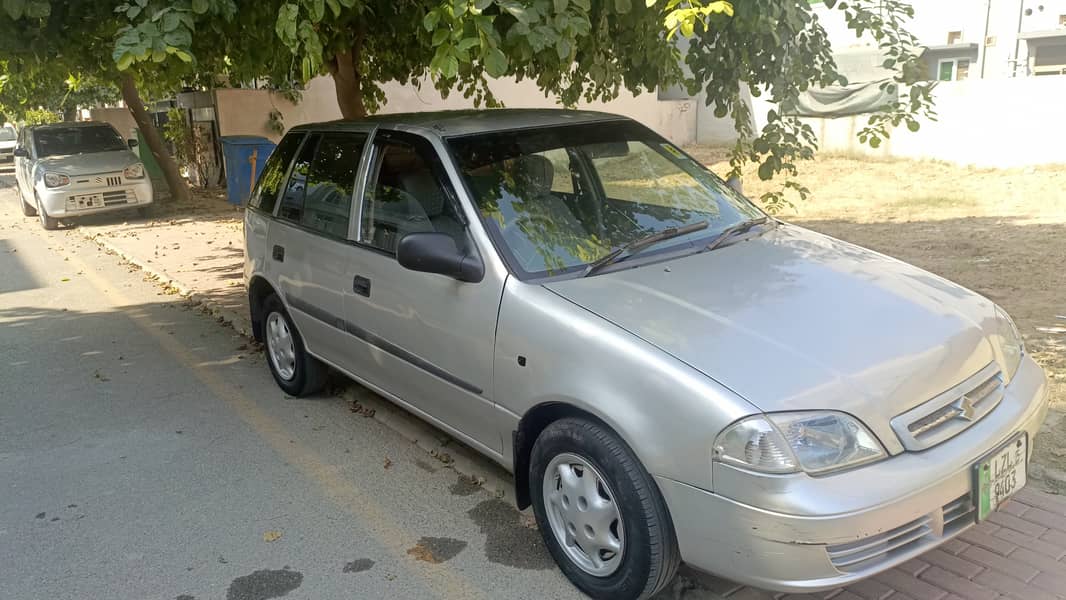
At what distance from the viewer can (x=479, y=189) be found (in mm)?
3840

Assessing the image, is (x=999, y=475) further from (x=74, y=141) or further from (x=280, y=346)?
(x=74, y=141)

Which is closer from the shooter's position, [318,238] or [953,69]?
[318,238]

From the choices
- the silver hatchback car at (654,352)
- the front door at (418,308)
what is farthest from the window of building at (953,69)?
the front door at (418,308)

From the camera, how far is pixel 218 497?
4.23m

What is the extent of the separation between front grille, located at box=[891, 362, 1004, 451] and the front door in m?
1.60

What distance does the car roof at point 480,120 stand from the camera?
4168mm

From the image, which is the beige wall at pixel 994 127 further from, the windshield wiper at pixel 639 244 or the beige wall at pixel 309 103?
the windshield wiper at pixel 639 244

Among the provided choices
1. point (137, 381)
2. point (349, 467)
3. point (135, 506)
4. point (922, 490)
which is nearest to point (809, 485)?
point (922, 490)

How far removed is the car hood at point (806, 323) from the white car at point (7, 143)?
34.8m

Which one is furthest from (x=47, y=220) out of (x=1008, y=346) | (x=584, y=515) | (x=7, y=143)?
(x=7, y=143)

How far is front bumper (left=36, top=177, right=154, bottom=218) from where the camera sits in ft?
44.7

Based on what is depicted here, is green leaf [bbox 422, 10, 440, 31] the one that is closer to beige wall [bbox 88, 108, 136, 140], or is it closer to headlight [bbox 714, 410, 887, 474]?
headlight [bbox 714, 410, 887, 474]

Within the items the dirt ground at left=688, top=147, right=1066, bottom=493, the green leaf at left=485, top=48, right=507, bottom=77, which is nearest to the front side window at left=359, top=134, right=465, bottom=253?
the green leaf at left=485, top=48, right=507, bottom=77

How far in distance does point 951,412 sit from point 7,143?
36779 mm
